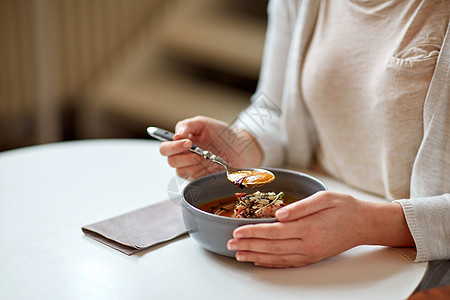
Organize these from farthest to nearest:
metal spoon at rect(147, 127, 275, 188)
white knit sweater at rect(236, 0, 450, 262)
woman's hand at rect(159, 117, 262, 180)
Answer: woman's hand at rect(159, 117, 262, 180)
metal spoon at rect(147, 127, 275, 188)
white knit sweater at rect(236, 0, 450, 262)

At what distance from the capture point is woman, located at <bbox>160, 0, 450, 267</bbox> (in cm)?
79

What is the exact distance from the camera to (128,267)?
0.80m

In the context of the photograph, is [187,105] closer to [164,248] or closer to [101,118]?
[101,118]

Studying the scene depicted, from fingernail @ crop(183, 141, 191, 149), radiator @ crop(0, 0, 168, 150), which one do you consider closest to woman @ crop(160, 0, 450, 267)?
fingernail @ crop(183, 141, 191, 149)

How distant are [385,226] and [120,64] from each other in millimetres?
3049

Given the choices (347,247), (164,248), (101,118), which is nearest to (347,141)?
(347,247)

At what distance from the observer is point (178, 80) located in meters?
3.52

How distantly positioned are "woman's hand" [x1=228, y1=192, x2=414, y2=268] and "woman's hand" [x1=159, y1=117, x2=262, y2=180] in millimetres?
335

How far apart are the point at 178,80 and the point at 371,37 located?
2560 millimetres

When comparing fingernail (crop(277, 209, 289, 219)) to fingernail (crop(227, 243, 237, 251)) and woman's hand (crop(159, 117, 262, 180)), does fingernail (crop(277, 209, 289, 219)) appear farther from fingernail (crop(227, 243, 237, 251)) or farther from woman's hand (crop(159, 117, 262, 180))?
woman's hand (crop(159, 117, 262, 180))

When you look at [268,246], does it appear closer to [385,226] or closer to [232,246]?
[232,246]

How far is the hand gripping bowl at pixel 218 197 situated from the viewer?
773 millimetres

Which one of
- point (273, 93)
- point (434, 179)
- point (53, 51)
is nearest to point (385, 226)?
point (434, 179)

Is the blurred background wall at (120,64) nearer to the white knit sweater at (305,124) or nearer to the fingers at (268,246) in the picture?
the white knit sweater at (305,124)
